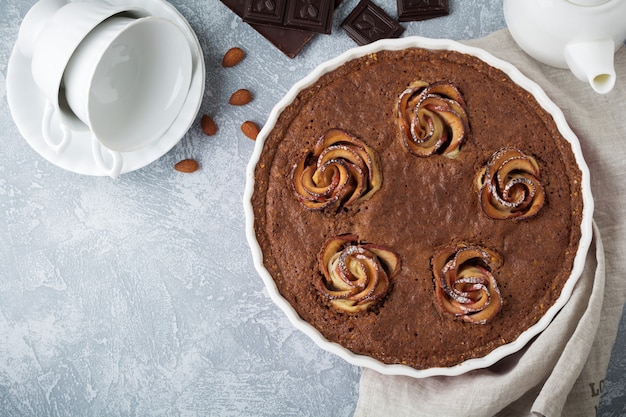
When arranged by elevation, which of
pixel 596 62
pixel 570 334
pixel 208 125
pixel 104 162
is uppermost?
pixel 596 62

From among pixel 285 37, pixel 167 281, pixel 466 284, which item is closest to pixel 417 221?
pixel 466 284

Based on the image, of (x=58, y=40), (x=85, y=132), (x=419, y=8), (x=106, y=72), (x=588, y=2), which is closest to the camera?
(x=588, y=2)

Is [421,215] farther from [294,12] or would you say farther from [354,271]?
[294,12]

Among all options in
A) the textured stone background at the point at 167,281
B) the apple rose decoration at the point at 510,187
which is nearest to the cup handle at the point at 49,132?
the textured stone background at the point at 167,281

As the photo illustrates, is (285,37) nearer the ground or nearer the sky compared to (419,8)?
nearer the ground

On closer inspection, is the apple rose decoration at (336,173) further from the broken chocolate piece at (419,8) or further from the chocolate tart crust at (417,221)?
the broken chocolate piece at (419,8)
